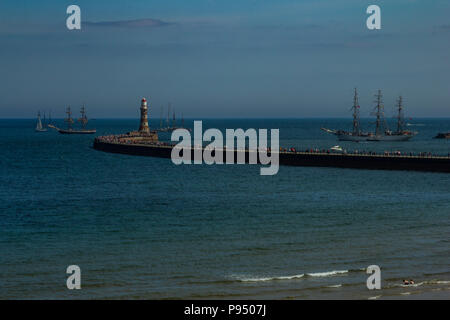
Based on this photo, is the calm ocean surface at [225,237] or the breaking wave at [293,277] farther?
the breaking wave at [293,277]

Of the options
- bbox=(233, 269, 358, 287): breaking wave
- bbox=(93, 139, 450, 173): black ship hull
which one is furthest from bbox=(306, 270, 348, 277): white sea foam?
bbox=(93, 139, 450, 173): black ship hull

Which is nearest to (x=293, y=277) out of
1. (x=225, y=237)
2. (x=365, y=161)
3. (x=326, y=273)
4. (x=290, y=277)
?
(x=290, y=277)

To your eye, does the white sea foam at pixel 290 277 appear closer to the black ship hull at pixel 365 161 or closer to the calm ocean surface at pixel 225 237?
the calm ocean surface at pixel 225 237

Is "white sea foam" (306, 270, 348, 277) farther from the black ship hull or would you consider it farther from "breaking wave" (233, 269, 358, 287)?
the black ship hull

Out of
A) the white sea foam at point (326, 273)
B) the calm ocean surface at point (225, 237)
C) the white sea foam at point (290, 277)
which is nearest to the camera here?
the calm ocean surface at point (225, 237)

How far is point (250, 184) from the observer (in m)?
69.9

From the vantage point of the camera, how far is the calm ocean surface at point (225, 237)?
28.7 m

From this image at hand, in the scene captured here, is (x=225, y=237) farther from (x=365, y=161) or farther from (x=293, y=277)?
(x=365, y=161)

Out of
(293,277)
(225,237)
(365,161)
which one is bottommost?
(293,277)

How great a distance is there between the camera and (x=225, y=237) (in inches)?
1534

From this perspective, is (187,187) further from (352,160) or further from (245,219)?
(352,160)

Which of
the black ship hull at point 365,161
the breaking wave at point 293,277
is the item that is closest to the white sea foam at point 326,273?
the breaking wave at point 293,277

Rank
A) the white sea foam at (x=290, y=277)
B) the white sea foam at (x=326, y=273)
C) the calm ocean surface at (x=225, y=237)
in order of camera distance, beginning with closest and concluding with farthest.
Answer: the calm ocean surface at (x=225, y=237), the white sea foam at (x=290, y=277), the white sea foam at (x=326, y=273)
